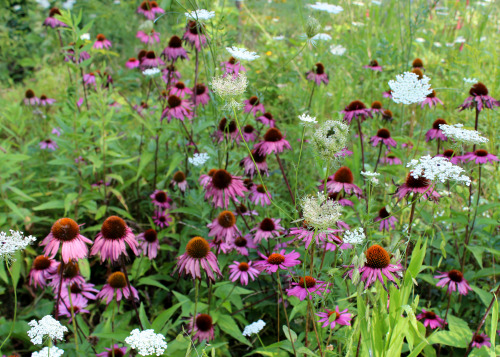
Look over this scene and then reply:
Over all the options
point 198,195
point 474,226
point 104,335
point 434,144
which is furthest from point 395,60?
point 104,335

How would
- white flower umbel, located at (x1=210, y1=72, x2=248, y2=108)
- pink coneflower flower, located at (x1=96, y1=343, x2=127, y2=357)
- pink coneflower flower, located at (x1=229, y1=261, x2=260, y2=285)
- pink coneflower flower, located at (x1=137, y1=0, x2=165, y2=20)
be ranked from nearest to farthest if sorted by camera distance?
white flower umbel, located at (x1=210, y1=72, x2=248, y2=108) → pink coneflower flower, located at (x1=96, y1=343, x2=127, y2=357) → pink coneflower flower, located at (x1=229, y1=261, x2=260, y2=285) → pink coneflower flower, located at (x1=137, y1=0, x2=165, y2=20)

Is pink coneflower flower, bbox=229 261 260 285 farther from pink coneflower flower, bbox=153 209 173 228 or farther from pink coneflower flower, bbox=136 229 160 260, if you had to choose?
pink coneflower flower, bbox=153 209 173 228

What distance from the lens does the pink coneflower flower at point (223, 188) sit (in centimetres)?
194

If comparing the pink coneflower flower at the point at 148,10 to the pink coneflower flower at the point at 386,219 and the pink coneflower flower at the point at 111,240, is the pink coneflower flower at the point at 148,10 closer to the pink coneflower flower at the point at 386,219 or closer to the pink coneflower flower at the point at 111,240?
the pink coneflower flower at the point at 111,240

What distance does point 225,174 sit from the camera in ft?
6.41

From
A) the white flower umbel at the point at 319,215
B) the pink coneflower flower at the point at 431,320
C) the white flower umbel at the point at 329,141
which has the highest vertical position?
the white flower umbel at the point at 329,141

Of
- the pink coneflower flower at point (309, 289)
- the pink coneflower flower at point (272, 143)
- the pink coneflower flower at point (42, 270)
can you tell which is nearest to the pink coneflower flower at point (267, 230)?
the pink coneflower flower at point (272, 143)

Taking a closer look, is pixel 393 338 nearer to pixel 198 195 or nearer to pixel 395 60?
pixel 198 195

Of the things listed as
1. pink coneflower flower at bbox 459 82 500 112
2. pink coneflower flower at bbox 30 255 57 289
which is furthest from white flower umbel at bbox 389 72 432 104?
pink coneflower flower at bbox 30 255 57 289

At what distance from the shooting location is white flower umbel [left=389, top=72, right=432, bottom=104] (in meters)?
1.98

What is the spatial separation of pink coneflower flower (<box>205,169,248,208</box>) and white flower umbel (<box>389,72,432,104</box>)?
87 cm

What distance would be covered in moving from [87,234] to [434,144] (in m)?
3.01

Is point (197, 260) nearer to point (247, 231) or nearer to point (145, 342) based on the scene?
point (145, 342)

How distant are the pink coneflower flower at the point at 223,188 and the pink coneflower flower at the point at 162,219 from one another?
1.84ft
